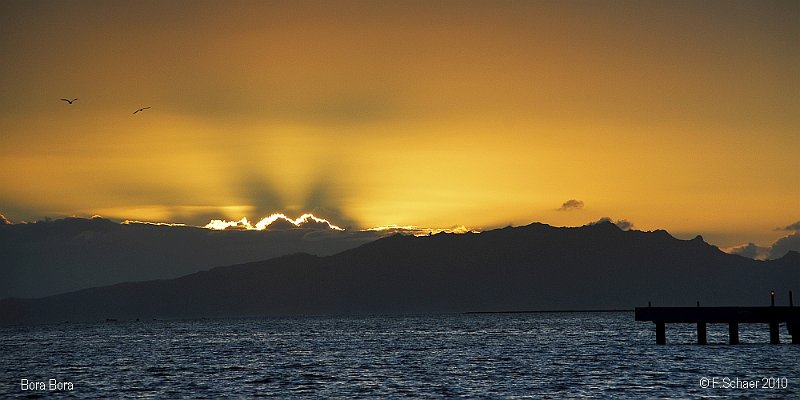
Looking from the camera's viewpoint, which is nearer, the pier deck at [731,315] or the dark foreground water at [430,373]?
the dark foreground water at [430,373]

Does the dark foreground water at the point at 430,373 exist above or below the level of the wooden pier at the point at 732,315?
below

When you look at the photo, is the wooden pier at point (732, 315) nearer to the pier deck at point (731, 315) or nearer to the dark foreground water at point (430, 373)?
the pier deck at point (731, 315)

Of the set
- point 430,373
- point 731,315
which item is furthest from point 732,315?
point 430,373

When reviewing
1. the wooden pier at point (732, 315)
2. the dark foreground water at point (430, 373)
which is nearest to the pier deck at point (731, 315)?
the wooden pier at point (732, 315)

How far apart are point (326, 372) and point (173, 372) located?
12.9 meters

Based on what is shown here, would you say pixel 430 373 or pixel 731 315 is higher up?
pixel 731 315

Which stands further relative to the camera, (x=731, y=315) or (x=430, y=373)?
(x=731, y=315)

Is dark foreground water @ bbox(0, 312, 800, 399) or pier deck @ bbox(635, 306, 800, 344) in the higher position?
pier deck @ bbox(635, 306, 800, 344)

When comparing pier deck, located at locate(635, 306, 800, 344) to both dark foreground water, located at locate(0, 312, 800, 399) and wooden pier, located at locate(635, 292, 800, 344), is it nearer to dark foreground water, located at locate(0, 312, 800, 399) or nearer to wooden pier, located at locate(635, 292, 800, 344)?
wooden pier, located at locate(635, 292, 800, 344)

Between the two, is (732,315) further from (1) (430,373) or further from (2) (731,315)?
(1) (430,373)

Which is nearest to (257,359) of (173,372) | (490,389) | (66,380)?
(173,372)

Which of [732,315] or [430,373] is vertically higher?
[732,315]

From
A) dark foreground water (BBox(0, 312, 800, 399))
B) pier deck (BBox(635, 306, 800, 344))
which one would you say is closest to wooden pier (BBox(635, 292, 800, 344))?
pier deck (BBox(635, 306, 800, 344))

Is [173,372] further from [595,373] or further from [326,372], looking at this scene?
[595,373]
